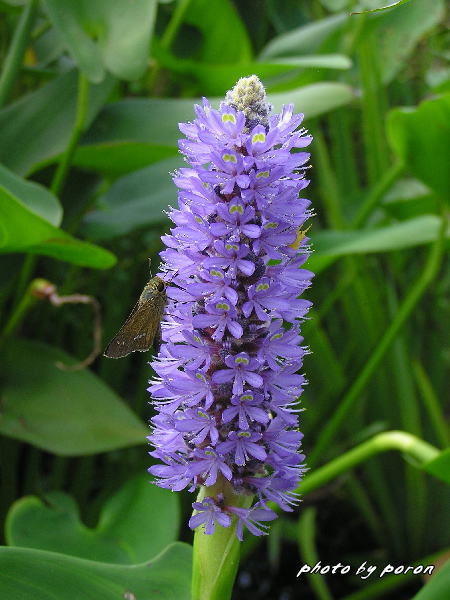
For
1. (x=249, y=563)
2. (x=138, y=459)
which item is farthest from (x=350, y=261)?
(x=249, y=563)

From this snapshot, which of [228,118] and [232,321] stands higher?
[228,118]

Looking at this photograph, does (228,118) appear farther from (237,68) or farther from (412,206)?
(412,206)

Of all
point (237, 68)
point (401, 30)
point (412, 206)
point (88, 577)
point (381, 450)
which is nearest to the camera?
point (88, 577)

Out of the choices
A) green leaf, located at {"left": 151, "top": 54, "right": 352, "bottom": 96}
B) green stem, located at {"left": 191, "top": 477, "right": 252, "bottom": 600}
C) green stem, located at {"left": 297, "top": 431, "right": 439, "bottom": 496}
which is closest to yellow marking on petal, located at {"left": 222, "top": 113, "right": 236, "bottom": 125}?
green stem, located at {"left": 191, "top": 477, "right": 252, "bottom": 600}

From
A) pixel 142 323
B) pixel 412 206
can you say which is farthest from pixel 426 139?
pixel 142 323

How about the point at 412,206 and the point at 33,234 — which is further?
the point at 412,206

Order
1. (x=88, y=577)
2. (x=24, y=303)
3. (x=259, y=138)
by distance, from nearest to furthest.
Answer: (x=259, y=138), (x=88, y=577), (x=24, y=303)

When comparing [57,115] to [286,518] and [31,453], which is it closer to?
[31,453]
